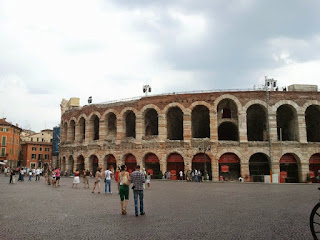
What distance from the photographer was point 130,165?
3678cm

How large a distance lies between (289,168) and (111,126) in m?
24.4

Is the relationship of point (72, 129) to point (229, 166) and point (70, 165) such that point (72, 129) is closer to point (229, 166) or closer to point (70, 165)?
point (70, 165)

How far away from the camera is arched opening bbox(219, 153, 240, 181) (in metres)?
32.3

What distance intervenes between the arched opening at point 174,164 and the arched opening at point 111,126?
32.0 feet

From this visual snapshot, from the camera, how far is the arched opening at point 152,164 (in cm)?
3496

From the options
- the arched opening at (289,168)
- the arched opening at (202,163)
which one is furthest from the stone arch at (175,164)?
the arched opening at (289,168)

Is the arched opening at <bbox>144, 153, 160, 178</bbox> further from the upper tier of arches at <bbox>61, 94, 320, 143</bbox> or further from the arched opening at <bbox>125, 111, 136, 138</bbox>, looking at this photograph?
the arched opening at <bbox>125, 111, 136, 138</bbox>

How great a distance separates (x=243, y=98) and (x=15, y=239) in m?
30.3

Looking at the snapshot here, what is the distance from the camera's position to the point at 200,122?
38250mm

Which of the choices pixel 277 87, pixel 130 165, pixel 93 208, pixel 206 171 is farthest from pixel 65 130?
pixel 93 208

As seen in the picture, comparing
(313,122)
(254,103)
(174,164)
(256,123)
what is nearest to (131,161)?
(174,164)

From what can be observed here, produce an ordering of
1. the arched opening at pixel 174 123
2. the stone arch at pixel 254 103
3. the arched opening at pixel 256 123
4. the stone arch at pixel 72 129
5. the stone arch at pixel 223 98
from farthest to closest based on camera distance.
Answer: the stone arch at pixel 72 129 < the arched opening at pixel 174 123 < the arched opening at pixel 256 123 < the stone arch at pixel 223 98 < the stone arch at pixel 254 103

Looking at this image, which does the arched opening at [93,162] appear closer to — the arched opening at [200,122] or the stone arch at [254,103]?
the arched opening at [200,122]

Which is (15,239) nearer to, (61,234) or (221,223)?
(61,234)
